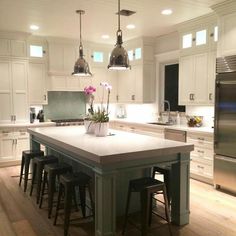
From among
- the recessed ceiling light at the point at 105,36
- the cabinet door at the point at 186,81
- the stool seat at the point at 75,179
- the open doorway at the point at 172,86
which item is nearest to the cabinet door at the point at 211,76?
the cabinet door at the point at 186,81

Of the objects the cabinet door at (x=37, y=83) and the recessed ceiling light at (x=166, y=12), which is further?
the cabinet door at (x=37, y=83)

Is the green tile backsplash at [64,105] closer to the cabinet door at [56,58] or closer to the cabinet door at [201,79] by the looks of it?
the cabinet door at [56,58]

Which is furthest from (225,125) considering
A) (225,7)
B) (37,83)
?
(37,83)

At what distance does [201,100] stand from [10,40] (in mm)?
4166

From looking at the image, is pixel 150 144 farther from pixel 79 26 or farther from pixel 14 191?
pixel 79 26

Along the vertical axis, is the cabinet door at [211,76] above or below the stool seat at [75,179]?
above

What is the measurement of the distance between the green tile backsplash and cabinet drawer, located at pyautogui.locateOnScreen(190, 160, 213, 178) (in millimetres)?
3446

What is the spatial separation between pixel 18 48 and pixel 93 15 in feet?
7.17

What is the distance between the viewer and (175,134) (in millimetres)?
5145

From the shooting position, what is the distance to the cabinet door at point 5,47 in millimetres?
5789

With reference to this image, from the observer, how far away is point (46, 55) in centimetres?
650

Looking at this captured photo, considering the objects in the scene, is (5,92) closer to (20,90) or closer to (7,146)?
(20,90)

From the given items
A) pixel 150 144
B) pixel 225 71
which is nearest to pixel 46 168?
pixel 150 144

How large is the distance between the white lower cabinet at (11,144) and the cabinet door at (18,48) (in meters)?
1.64
